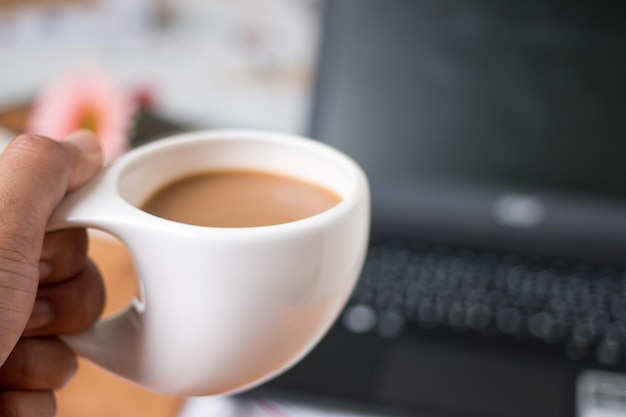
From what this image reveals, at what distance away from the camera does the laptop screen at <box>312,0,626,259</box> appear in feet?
2.20

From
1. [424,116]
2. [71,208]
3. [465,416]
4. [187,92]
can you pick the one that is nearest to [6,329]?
[71,208]

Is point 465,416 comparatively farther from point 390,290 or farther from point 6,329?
point 6,329

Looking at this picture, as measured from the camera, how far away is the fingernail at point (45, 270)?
0.36m

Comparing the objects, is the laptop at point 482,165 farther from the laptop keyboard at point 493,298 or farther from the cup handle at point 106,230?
the cup handle at point 106,230

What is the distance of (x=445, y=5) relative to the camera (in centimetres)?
68

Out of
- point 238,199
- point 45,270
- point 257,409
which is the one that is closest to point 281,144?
point 238,199

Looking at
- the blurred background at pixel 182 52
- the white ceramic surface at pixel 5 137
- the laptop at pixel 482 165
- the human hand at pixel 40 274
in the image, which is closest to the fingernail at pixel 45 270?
the human hand at pixel 40 274

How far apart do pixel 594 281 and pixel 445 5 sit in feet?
1.01

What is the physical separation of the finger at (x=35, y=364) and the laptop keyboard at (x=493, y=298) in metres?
0.28

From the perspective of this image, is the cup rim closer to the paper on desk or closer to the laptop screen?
the paper on desk

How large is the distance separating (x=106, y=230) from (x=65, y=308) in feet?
0.34

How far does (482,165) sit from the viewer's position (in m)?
0.71

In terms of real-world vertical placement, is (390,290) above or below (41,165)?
below

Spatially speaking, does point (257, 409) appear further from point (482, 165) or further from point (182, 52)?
point (182, 52)
